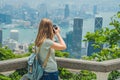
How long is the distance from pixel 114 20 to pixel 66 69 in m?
9.24

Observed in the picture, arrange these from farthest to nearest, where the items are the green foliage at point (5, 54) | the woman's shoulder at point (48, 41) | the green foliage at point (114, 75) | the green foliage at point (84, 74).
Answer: the green foliage at point (5, 54) → the green foliage at point (84, 74) → the green foliage at point (114, 75) → the woman's shoulder at point (48, 41)

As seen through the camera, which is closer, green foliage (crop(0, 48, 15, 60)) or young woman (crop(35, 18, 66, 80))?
young woman (crop(35, 18, 66, 80))

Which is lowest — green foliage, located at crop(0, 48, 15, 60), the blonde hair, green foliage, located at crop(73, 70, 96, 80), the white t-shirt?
green foliage, located at crop(73, 70, 96, 80)

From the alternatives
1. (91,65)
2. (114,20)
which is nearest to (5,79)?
(91,65)

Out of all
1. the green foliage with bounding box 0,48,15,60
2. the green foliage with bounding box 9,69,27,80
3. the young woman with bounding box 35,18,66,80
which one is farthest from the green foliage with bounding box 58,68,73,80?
the green foliage with bounding box 0,48,15,60

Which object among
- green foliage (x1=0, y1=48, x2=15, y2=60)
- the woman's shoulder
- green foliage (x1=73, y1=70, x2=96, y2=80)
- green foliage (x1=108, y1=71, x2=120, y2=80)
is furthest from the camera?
green foliage (x1=0, y1=48, x2=15, y2=60)

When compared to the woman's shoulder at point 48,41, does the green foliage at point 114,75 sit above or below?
below

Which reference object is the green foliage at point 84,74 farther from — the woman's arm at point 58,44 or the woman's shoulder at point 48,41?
the woman's shoulder at point 48,41

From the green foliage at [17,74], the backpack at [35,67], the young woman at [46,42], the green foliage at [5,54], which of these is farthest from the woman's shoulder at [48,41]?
the green foliage at [5,54]

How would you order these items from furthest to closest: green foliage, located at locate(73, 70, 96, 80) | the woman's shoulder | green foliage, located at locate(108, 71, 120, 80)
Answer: green foliage, located at locate(73, 70, 96, 80) < green foliage, located at locate(108, 71, 120, 80) < the woman's shoulder

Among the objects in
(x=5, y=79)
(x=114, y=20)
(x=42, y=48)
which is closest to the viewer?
(x=42, y=48)

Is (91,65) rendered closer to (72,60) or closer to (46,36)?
(72,60)

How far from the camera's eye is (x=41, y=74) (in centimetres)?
568

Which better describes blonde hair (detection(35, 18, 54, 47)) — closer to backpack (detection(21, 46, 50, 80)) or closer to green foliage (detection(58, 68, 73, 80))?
backpack (detection(21, 46, 50, 80))
